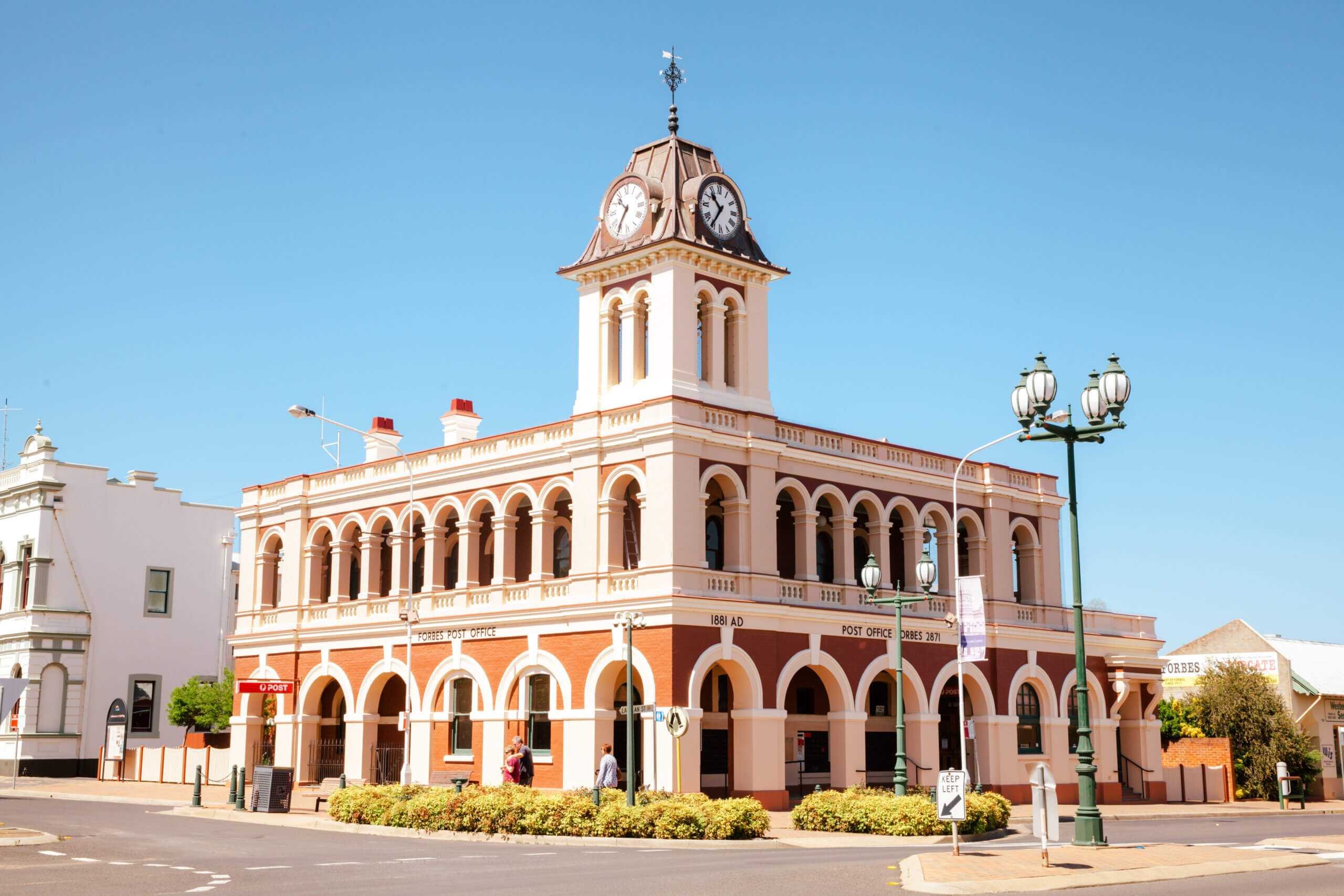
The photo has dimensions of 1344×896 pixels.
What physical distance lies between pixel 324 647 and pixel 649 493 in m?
14.7

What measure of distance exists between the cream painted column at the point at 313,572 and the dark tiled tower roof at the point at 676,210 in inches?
513

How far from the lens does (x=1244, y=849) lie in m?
22.0

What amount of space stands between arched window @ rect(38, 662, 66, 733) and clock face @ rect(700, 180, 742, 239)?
31385mm

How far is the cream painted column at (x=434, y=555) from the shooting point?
134 ft

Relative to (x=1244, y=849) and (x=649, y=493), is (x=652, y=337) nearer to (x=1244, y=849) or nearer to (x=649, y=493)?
(x=649, y=493)

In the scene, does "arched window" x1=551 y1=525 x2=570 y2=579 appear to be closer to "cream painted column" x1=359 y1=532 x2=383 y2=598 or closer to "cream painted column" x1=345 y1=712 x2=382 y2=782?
"cream painted column" x1=359 y1=532 x2=383 y2=598

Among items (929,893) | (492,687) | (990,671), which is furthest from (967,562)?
(929,893)

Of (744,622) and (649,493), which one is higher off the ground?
(649,493)

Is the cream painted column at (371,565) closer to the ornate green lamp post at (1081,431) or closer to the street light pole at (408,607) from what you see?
the street light pole at (408,607)

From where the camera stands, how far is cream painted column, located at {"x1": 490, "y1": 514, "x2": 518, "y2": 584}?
3847cm

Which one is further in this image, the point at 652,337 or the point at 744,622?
the point at 652,337

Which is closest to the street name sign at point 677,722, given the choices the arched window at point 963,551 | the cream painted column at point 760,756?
the cream painted column at point 760,756

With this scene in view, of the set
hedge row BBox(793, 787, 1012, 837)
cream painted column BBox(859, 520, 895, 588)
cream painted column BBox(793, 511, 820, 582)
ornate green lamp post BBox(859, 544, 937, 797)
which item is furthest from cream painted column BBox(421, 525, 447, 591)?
hedge row BBox(793, 787, 1012, 837)

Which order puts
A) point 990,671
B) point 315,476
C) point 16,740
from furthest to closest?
1. point 16,740
2. point 315,476
3. point 990,671
